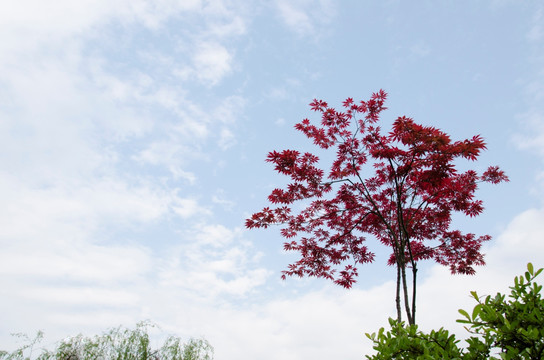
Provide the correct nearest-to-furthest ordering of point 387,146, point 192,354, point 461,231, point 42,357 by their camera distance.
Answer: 1. point 387,146
2. point 461,231
3. point 42,357
4. point 192,354

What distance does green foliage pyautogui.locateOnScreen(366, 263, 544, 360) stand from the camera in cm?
242

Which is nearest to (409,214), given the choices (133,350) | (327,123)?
(327,123)

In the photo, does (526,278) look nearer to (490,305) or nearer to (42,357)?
(490,305)

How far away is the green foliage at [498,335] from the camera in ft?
7.95

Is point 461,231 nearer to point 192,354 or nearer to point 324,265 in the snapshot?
point 324,265

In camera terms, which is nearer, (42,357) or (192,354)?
(42,357)

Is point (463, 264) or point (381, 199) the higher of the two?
point (381, 199)

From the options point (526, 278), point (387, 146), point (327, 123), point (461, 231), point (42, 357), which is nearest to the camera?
point (526, 278)

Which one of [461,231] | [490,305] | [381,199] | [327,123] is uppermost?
[327,123]

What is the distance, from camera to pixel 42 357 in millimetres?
9945

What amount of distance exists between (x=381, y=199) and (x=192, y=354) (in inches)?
286

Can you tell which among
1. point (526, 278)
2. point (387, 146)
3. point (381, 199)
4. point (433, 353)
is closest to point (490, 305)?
point (526, 278)

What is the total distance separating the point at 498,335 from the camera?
8.23 ft

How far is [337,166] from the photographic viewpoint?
26.3 feet
